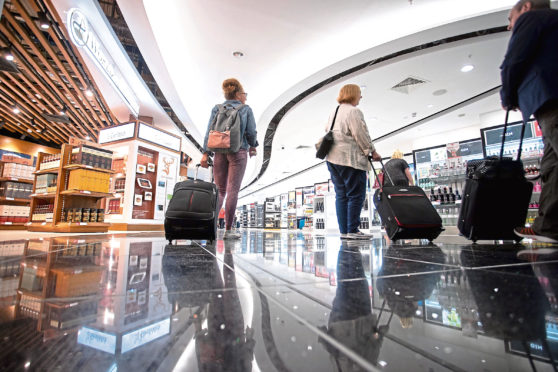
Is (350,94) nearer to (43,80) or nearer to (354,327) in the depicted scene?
(354,327)

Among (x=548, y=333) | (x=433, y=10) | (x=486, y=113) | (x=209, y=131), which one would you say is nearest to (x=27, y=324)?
(x=548, y=333)

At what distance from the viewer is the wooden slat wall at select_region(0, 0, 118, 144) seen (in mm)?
4173

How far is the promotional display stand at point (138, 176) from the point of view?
19.7 feet

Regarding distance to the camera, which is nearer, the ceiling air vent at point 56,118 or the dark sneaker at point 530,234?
the dark sneaker at point 530,234

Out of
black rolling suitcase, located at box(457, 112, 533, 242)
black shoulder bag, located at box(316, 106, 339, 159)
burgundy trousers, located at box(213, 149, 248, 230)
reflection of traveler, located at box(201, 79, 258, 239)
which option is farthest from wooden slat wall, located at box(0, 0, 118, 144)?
black rolling suitcase, located at box(457, 112, 533, 242)

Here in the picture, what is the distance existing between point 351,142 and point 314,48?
3793 mm

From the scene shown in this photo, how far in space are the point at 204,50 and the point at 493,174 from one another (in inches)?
212

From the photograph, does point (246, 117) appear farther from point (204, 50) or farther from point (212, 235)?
point (204, 50)

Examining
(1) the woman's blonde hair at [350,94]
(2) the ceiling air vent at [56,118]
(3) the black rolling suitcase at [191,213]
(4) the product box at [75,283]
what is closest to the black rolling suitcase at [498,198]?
(1) the woman's blonde hair at [350,94]

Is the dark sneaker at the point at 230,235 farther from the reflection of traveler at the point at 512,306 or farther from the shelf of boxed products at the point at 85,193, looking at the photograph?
the shelf of boxed products at the point at 85,193

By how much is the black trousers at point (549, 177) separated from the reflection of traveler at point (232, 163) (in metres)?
1.99

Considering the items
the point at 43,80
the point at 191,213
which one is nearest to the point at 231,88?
the point at 191,213

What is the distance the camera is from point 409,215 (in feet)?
6.06

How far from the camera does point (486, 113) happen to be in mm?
7355
